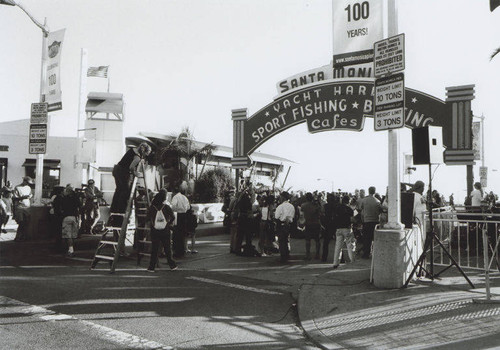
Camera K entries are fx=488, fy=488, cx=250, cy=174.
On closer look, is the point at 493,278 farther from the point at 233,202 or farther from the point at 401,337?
the point at 233,202

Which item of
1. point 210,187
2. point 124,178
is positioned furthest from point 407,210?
point 210,187

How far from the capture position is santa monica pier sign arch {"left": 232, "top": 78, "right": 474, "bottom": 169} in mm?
13914

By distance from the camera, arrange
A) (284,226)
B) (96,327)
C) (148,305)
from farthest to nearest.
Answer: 1. (284,226)
2. (148,305)
3. (96,327)

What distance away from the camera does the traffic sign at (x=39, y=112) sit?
1528 cm

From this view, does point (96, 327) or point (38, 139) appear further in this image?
point (38, 139)

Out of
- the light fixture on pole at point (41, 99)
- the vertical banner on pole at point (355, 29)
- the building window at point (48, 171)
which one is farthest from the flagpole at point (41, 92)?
the building window at point (48, 171)

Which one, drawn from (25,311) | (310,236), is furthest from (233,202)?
(25,311)

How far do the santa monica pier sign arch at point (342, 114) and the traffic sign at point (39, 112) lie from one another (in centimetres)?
639

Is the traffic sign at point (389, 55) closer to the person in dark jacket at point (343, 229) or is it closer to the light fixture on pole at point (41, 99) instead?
the person in dark jacket at point (343, 229)

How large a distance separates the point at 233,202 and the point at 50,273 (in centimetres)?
582

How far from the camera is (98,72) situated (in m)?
38.2

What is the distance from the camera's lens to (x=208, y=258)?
41.9ft

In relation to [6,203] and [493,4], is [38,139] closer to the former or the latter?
[6,203]

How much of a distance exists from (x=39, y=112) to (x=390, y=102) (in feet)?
37.6
